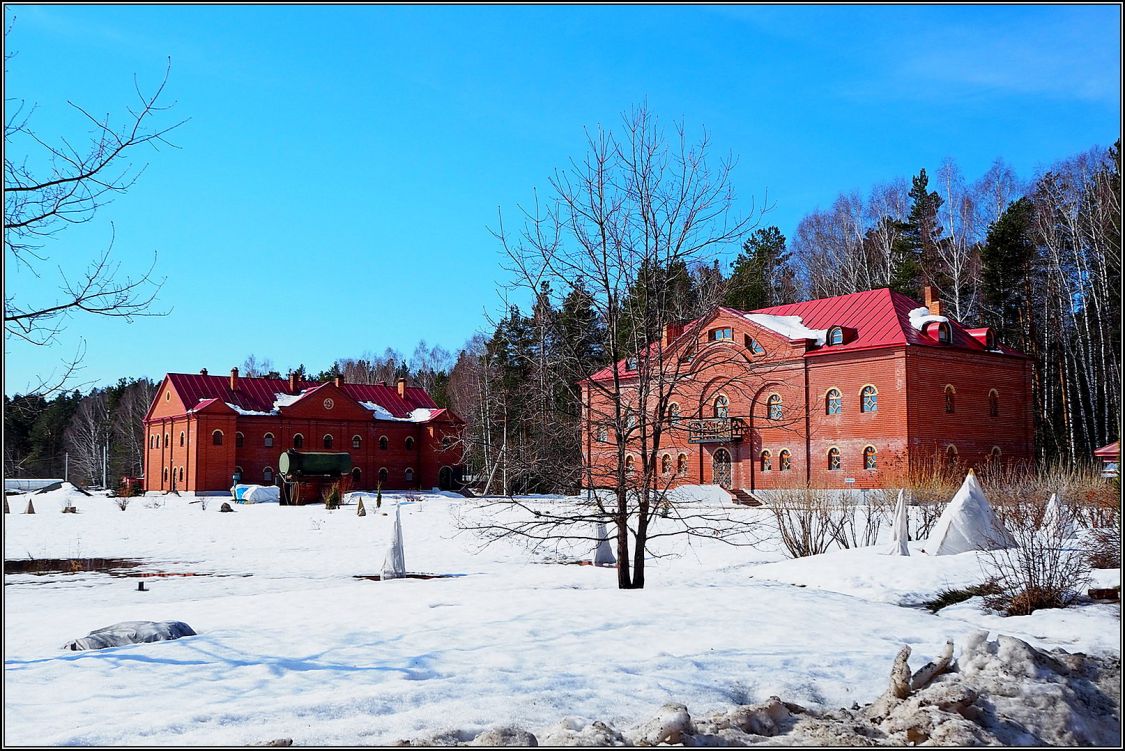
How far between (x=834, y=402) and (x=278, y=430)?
1331 inches

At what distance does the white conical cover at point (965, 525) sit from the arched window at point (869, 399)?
74.2ft

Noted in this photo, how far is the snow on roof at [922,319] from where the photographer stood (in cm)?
3880

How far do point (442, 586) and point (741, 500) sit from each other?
28.8 m

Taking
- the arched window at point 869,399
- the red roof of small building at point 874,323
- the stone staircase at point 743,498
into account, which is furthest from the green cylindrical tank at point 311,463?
the arched window at point 869,399

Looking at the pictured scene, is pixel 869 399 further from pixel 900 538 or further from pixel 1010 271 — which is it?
pixel 900 538

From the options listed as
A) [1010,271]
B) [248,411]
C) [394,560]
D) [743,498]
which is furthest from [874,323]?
[248,411]

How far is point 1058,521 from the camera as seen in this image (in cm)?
1220

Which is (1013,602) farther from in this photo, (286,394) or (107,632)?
(286,394)

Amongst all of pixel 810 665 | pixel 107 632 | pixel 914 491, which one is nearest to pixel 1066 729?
pixel 810 665

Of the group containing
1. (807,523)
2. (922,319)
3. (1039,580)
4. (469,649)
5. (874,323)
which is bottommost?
(469,649)

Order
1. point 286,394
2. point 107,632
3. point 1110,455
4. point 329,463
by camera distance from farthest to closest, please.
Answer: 1. point 286,394
2. point 329,463
3. point 1110,455
4. point 107,632

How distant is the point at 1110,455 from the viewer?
93.9 feet

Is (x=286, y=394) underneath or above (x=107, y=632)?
above

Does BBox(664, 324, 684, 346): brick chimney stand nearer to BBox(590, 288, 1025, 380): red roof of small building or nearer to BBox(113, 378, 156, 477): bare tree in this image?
BBox(590, 288, 1025, 380): red roof of small building
